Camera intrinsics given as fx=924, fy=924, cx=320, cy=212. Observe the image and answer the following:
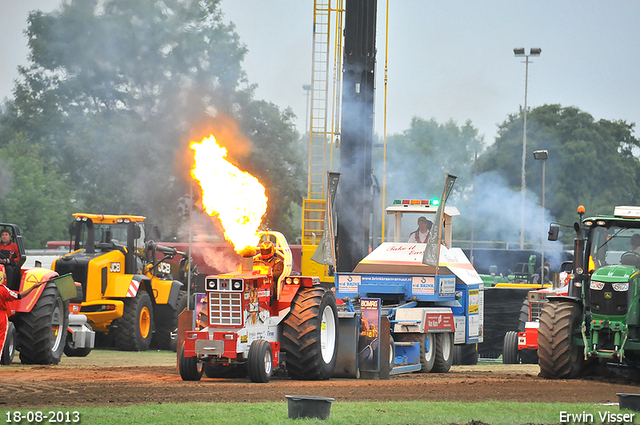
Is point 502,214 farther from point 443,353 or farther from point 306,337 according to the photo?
point 306,337

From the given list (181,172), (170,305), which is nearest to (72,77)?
(181,172)

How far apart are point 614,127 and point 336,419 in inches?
2088

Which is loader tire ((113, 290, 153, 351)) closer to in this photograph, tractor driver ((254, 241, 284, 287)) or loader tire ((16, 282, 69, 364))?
loader tire ((16, 282, 69, 364))

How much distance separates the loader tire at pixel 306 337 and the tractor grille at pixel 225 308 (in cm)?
94

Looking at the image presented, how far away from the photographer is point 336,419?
27.5 ft

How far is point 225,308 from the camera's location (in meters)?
11.8

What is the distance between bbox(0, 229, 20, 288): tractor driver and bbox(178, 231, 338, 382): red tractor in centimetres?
381

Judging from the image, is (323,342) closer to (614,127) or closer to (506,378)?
(506,378)

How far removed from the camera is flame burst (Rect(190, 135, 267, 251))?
496 inches

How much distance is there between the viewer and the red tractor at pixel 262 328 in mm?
11656

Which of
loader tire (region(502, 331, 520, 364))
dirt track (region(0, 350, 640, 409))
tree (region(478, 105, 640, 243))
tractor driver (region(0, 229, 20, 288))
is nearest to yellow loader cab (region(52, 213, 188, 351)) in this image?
tractor driver (region(0, 229, 20, 288))

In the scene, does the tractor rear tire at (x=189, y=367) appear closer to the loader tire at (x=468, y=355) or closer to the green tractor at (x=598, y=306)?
the green tractor at (x=598, y=306)

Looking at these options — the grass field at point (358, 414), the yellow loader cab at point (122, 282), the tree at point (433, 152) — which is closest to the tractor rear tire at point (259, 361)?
the grass field at point (358, 414)

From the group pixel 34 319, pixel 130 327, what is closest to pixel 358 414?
pixel 34 319
